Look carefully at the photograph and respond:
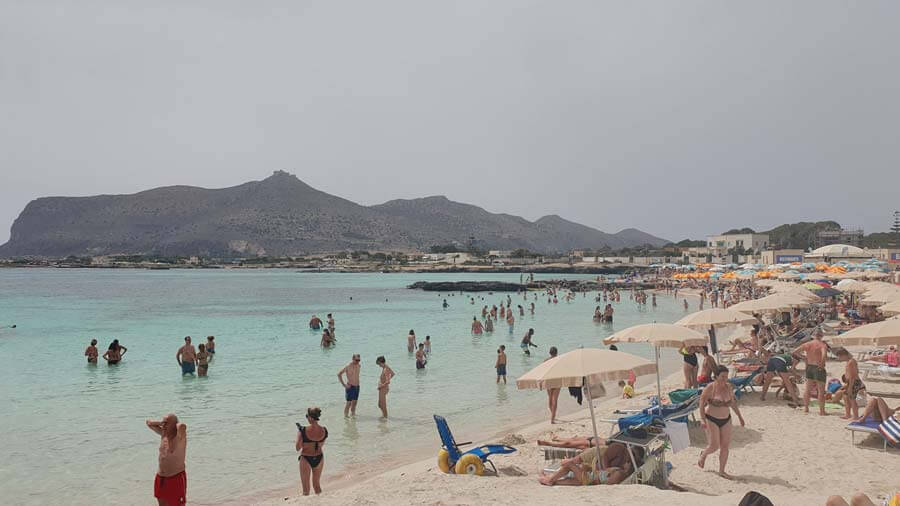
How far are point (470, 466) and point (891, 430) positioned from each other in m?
5.31

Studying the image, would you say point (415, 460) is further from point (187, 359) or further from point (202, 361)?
point (187, 359)

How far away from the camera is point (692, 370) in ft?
39.9

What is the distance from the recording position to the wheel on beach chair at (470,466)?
755 centimetres

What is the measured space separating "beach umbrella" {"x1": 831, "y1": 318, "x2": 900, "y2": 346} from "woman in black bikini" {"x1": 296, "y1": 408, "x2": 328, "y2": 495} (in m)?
7.92

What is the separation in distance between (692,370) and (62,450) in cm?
1147

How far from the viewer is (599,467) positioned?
21.8 ft

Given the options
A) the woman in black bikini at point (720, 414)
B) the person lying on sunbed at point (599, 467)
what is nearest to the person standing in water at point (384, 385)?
the person lying on sunbed at point (599, 467)

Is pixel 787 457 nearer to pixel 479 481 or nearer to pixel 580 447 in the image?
pixel 580 447

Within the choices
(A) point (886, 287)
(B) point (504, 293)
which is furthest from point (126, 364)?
(B) point (504, 293)

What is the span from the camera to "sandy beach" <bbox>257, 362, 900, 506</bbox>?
614 centimetres

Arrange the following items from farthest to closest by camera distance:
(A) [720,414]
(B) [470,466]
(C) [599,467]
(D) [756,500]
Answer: (B) [470,466] < (A) [720,414] < (C) [599,467] < (D) [756,500]

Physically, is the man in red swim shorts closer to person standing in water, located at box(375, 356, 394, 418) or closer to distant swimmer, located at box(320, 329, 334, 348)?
person standing in water, located at box(375, 356, 394, 418)

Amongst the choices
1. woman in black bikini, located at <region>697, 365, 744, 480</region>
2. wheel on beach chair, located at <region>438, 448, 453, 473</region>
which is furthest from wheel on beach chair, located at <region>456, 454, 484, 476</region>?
woman in black bikini, located at <region>697, 365, 744, 480</region>

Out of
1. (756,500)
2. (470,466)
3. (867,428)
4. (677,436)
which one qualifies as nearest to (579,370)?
(677,436)
